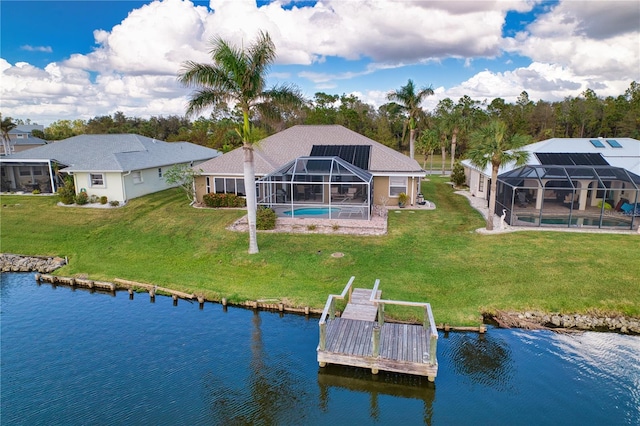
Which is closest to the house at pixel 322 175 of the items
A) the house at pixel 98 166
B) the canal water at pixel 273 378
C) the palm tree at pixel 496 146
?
the house at pixel 98 166

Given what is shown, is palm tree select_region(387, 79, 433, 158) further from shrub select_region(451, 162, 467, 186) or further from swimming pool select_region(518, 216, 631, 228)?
swimming pool select_region(518, 216, 631, 228)

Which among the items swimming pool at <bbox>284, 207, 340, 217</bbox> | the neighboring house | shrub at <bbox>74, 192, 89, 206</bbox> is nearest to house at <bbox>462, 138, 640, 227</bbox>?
swimming pool at <bbox>284, 207, 340, 217</bbox>

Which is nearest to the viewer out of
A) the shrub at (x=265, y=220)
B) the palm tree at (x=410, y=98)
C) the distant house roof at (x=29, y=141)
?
the shrub at (x=265, y=220)

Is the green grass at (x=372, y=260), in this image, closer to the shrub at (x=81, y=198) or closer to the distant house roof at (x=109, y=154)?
the shrub at (x=81, y=198)

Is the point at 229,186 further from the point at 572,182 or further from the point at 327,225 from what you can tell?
the point at 572,182

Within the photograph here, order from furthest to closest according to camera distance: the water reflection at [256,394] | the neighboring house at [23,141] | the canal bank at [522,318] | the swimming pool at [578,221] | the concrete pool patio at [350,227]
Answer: the neighboring house at [23,141] < the swimming pool at [578,221] < the concrete pool patio at [350,227] < the canal bank at [522,318] < the water reflection at [256,394]

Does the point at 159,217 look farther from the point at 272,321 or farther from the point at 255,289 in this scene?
the point at 272,321

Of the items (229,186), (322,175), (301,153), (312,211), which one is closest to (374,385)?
(312,211)
